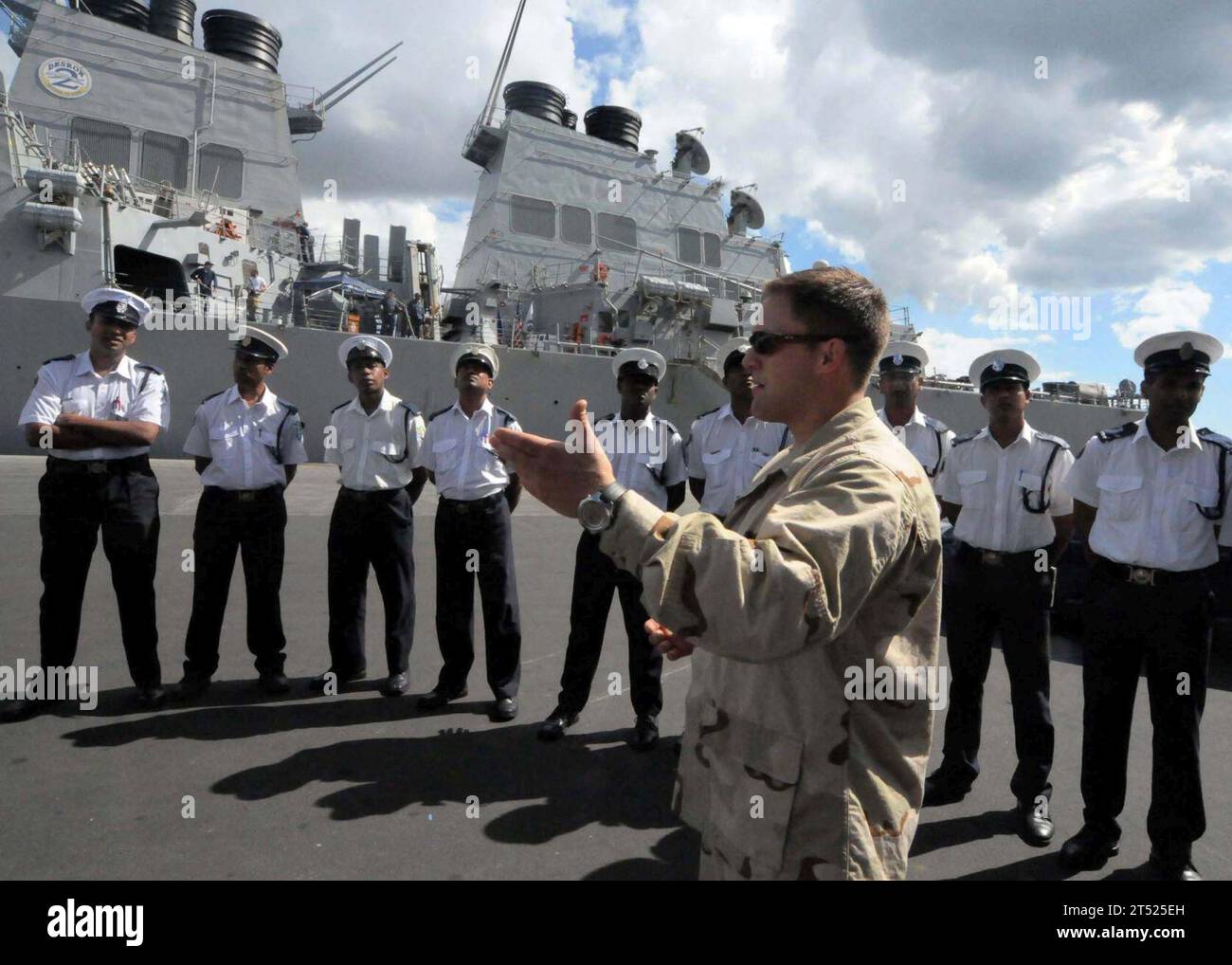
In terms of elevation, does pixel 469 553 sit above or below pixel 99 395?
below

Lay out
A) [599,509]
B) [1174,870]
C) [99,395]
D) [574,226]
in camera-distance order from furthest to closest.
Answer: [574,226], [99,395], [1174,870], [599,509]

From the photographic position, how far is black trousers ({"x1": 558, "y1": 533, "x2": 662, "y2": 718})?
3.53 m

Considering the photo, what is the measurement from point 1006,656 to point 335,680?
342cm

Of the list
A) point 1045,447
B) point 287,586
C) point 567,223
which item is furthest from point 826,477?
point 567,223

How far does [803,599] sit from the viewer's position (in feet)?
2.97

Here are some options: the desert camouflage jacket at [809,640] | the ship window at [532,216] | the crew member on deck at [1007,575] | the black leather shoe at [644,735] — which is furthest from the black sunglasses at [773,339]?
the ship window at [532,216]

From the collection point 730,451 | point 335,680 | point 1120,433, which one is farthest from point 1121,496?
point 335,680

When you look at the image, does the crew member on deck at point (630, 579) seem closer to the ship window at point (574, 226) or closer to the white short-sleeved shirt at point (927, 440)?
the white short-sleeved shirt at point (927, 440)

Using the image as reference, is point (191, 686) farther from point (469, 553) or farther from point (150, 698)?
point (469, 553)

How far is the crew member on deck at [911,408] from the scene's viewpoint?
4.19 m

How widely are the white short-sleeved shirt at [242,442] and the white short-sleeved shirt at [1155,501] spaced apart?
3.94m

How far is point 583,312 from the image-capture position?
1752cm

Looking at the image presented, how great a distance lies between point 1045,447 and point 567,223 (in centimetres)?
1855
